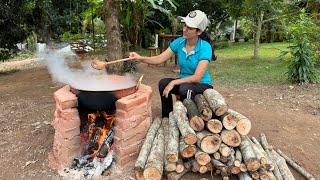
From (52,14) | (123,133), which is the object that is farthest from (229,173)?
(52,14)

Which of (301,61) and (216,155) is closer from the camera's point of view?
(216,155)

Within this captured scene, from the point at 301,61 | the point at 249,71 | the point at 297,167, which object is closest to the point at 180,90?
the point at 297,167

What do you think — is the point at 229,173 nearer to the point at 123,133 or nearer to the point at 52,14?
the point at 123,133

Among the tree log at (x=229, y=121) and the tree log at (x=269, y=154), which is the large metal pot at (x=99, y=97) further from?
the tree log at (x=269, y=154)

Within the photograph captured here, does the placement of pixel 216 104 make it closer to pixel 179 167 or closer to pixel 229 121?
pixel 229 121

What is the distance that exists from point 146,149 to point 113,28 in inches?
135

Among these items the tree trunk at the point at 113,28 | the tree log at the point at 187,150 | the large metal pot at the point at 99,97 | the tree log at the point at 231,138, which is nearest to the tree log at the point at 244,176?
the tree log at the point at 231,138

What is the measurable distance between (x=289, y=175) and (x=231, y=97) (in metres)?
3.09

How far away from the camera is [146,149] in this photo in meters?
3.57

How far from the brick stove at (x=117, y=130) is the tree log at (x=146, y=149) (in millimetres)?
118

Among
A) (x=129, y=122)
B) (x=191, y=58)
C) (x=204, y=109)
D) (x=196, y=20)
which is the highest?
(x=196, y=20)

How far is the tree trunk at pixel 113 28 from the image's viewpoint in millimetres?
6246

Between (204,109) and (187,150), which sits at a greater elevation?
(204,109)

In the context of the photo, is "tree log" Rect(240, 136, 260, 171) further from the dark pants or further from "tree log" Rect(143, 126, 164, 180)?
the dark pants
